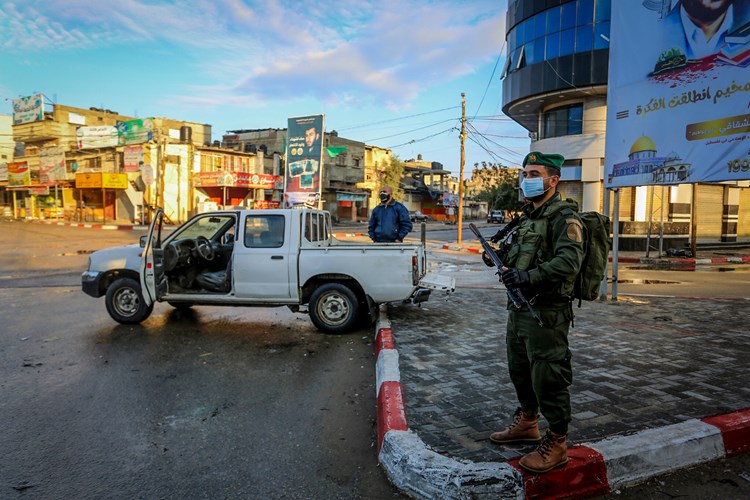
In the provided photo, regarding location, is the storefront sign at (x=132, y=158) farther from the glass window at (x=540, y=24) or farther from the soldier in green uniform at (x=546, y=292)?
the soldier in green uniform at (x=546, y=292)

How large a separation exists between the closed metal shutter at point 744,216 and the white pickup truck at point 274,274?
27615mm

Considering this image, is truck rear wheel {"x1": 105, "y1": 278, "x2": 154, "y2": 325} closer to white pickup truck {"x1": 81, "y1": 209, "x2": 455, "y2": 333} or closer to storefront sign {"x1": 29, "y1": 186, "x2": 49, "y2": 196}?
white pickup truck {"x1": 81, "y1": 209, "x2": 455, "y2": 333}

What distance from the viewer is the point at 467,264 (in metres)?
16.5

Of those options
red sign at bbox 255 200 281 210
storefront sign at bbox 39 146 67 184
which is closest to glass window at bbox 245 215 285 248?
red sign at bbox 255 200 281 210

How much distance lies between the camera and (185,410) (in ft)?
13.1

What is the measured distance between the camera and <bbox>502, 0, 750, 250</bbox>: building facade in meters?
23.5

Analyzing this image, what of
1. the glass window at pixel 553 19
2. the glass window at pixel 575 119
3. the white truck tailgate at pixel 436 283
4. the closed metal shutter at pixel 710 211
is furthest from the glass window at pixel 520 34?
the white truck tailgate at pixel 436 283

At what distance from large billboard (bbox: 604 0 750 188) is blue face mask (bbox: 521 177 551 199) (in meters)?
5.30

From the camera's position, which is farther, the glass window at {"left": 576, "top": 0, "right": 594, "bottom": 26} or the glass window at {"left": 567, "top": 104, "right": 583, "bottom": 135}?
the glass window at {"left": 567, "top": 104, "right": 583, "bottom": 135}

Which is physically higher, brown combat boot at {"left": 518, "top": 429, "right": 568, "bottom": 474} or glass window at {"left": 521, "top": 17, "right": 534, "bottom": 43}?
glass window at {"left": 521, "top": 17, "right": 534, "bottom": 43}

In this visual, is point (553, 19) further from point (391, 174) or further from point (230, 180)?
point (391, 174)

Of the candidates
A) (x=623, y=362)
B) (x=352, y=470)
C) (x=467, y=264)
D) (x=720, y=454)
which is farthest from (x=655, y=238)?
(x=352, y=470)

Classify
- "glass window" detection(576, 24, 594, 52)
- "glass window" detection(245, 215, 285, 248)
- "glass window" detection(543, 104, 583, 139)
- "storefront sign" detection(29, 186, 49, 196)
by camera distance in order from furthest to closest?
"storefront sign" detection(29, 186, 49, 196) < "glass window" detection(543, 104, 583, 139) < "glass window" detection(576, 24, 594, 52) < "glass window" detection(245, 215, 285, 248)

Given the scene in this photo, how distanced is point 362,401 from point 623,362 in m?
2.76
